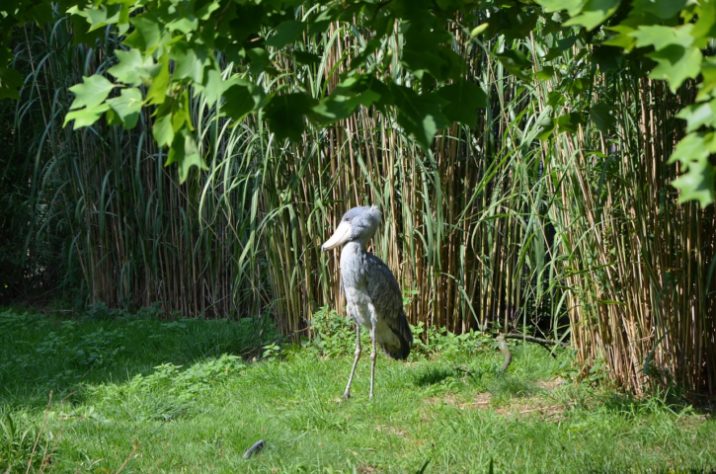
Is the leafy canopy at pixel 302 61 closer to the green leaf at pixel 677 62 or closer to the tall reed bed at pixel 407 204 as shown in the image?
the green leaf at pixel 677 62

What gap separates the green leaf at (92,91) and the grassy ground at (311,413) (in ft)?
4.59

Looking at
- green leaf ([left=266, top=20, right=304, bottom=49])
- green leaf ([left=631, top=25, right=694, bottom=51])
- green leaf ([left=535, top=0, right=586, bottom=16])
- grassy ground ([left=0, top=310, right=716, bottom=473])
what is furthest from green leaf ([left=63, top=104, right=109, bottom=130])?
grassy ground ([left=0, top=310, right=716, bottom=473])

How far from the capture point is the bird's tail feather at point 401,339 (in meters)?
5.27

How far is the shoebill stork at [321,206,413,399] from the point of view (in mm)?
5148

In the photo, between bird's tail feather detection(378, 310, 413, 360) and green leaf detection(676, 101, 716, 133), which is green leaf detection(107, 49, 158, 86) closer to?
green leaf detection(676, 101, 716, 133)

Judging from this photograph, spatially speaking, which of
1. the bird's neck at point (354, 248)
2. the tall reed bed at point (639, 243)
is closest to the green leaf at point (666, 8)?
the tall reed bed at point (639, 243)

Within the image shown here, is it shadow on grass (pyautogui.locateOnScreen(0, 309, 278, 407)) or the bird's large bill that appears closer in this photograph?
the bird's large bill

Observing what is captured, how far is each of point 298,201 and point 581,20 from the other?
4482 millimetres

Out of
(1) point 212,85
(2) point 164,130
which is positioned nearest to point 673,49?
(1) point 212,85

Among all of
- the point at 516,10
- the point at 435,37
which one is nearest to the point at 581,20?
the point at 435,37

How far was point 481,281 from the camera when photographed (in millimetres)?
5699

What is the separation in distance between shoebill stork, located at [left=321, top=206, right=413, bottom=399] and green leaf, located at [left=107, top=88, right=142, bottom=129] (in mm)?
3382

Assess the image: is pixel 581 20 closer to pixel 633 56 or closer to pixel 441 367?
pixel 633 56

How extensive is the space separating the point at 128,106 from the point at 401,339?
3.77 metres
